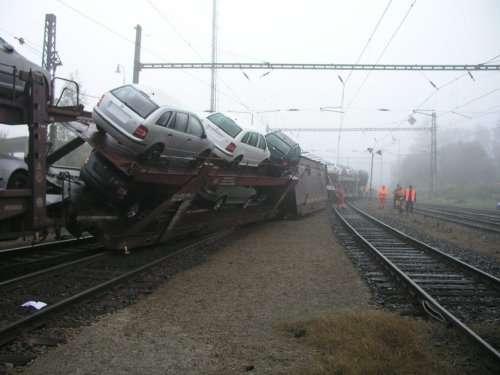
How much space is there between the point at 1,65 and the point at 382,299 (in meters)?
6.77

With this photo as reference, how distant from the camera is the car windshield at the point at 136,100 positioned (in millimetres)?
9587

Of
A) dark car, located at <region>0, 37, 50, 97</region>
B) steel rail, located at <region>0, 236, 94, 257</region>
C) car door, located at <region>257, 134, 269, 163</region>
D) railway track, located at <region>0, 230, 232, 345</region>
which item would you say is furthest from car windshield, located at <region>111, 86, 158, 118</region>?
car door, located at <region>257, 134, 269, 163</region>

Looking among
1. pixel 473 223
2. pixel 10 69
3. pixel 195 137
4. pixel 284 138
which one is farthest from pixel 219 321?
pixel 473 223

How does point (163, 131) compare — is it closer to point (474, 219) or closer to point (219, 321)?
point (219, 321)

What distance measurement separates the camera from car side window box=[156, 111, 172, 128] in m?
9.75

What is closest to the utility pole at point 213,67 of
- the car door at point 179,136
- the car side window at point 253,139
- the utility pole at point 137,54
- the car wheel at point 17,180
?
the utility pole at point 137,54

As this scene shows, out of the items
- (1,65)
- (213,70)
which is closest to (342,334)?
(1,65)

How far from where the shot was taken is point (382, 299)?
6.70 m

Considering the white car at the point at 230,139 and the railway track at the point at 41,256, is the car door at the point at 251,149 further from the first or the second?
the railway track at the point at 41,256

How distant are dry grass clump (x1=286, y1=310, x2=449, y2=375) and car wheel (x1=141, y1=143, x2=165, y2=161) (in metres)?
5.69

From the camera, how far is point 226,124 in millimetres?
13562

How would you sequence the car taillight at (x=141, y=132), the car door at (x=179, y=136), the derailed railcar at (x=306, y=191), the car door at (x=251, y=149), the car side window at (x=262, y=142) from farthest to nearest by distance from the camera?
the derailed railcar at (x=306, y=191) → the car side window at (x=262, y=142) → the car door at (x=251, y=149) → the car door at (x=179, y=136) → the car taillight at (x=141, y=132)

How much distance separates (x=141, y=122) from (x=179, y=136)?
1.27 metres

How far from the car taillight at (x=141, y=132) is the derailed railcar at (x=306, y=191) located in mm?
10105
